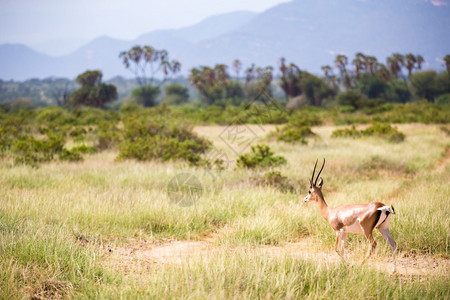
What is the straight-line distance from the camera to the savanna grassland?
11.9ft

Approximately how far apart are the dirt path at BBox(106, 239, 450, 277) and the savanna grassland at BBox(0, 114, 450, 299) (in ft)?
0.09

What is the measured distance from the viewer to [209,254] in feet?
14.6

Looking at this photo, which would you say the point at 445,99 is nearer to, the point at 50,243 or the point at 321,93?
the point at 321,93

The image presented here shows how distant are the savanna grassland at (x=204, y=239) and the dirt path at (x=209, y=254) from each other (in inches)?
1.1

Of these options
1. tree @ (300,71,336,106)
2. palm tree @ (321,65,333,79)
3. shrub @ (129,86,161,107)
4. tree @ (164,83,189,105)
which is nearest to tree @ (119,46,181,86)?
shrub @ (129,86,161,107)

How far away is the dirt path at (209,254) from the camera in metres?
4.27

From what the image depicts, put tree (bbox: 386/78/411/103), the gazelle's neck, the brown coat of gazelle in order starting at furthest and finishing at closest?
tree (bbox: 386/78/411/103) → the gazelle's neck → the brown coat of gazelle

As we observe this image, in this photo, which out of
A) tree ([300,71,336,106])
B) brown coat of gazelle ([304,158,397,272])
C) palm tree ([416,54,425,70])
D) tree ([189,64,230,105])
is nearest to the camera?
brown coat of gazelle ([304,158,397,272])

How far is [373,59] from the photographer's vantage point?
7312 cm

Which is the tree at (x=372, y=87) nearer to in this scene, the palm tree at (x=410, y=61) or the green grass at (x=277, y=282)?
the palm tree at (x=410, y=61)

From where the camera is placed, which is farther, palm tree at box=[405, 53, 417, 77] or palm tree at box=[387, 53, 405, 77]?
palm tree at box=[387, 53, 405, 77]

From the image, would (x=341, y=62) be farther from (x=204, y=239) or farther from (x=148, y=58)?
(x=204, y=239)

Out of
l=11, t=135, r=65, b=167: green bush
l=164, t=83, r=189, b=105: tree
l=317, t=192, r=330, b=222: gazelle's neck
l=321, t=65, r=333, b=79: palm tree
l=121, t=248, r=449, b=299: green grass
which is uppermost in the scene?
l=321, t=65, r=333, b=79: palm tree

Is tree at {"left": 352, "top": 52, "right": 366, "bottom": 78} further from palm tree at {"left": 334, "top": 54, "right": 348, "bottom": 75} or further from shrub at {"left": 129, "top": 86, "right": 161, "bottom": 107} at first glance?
shrub at {"left": 129, "top": 86, "right": 161, "bottom": 107}
